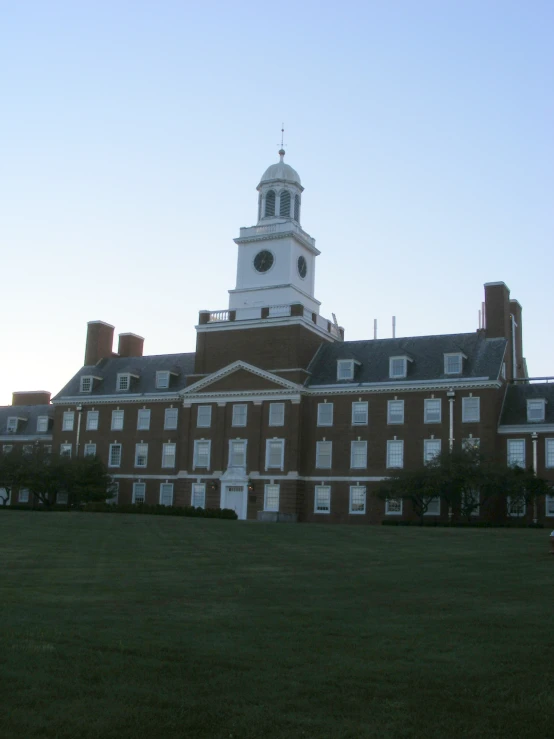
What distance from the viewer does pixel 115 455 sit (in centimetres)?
6662

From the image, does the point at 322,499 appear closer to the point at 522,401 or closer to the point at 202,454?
the point at 202,454

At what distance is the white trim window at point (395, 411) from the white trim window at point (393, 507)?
5132 mm

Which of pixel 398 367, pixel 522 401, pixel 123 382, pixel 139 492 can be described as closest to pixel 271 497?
pixel 139 492

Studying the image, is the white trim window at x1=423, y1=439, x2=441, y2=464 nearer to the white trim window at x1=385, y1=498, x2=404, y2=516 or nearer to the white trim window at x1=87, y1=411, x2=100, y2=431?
the white trim window at x1=385, y1=498, x2=404, y2=516

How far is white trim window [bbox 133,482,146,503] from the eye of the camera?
64.6 m

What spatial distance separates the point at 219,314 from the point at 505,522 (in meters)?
24.6

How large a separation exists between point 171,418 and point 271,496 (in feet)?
35.9

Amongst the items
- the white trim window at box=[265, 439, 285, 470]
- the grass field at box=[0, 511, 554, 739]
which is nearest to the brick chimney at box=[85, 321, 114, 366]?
the white trim window at box=[265, 439, 285, 470]

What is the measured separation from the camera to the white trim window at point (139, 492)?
212 feet

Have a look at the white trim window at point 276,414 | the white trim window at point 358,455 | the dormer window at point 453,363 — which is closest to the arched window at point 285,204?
the white trim window at point 276,414

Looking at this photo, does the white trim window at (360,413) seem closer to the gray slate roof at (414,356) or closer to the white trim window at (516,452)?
the gray slate roof at (414,356)

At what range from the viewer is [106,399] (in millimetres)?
67562

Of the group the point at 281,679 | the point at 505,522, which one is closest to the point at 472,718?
the point at 281,679

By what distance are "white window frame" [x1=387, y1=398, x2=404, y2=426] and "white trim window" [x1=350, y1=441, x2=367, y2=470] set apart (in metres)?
2.27
